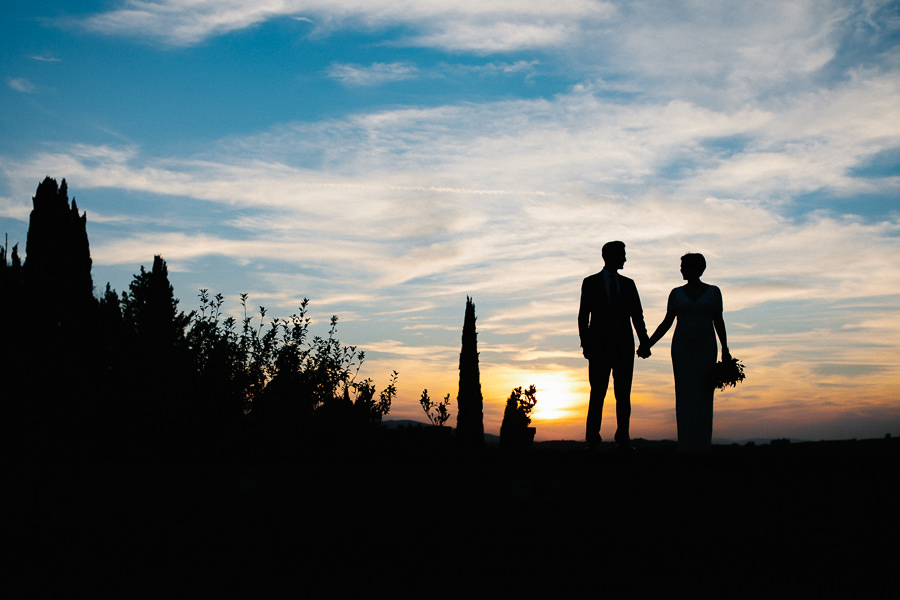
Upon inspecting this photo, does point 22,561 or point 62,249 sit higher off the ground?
point 62,249

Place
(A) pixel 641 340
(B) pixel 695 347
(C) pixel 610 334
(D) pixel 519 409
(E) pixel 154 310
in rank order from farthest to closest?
(E) pixel 154 310 < (D) pixel 519 409 < (B) pixel 695 347 < (A) pixel 641 340 < (C) pixel 610 334

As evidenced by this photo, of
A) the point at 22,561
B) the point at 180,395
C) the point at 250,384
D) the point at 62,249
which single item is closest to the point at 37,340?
the point at 62,249

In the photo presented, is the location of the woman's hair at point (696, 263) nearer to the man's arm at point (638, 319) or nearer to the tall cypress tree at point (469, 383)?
the man's arm at point (638, 319)

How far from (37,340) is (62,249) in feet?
21.1

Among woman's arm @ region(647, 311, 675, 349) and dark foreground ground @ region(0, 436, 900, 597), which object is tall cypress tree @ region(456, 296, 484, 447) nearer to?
woman's arm @ region(647, 311, 675, 349)

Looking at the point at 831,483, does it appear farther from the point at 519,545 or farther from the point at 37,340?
the point at 37,340

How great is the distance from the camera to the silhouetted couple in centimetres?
936

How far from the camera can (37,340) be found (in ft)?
90.9

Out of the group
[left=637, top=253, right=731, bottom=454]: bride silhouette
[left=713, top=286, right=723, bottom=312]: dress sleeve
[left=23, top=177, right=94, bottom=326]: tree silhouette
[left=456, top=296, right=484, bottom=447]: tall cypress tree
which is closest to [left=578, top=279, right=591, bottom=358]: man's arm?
[left=637, top=253, right=731, bottom=454]: bride silhouette

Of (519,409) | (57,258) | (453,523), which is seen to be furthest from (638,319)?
(57,258)

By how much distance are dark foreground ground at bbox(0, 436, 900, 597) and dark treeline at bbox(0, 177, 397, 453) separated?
20.4 inches

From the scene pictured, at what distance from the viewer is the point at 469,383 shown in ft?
102

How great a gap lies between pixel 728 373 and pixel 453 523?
170 inches

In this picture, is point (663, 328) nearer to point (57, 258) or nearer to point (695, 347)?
point (695, 347)
